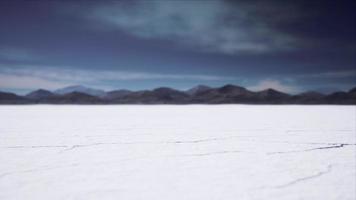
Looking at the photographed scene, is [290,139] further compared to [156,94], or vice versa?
[156,94]

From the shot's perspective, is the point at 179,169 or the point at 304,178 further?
the point at 179,169

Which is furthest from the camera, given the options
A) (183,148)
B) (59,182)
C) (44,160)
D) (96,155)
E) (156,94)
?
(156,94)

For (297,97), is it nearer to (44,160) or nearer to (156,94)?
(156,94)

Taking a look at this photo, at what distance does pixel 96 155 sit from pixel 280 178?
3.00 metres

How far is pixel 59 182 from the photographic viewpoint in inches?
138

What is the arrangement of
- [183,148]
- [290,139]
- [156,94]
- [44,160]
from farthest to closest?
1. [156,94]
2. [290,139]
3. [183,148]
4. [44,160]

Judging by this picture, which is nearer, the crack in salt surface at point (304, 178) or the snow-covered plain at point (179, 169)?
the snow-covered plain at point (179, 169)

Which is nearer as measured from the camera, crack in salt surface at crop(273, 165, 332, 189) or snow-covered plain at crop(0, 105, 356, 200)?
snow-covered plain at crop(0, 105, 356, 200)

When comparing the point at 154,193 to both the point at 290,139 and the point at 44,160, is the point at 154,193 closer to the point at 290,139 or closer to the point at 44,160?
the point at 44,160

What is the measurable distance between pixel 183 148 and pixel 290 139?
2727mm

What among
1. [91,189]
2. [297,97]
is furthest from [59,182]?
[297,97]

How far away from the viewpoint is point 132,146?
238 inches

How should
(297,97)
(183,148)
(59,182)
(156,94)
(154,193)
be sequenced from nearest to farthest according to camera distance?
(154,193) → (59,182) → (183,148) → (297,97) → (156,94)

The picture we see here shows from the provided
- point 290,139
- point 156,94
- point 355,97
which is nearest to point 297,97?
point 355,97
